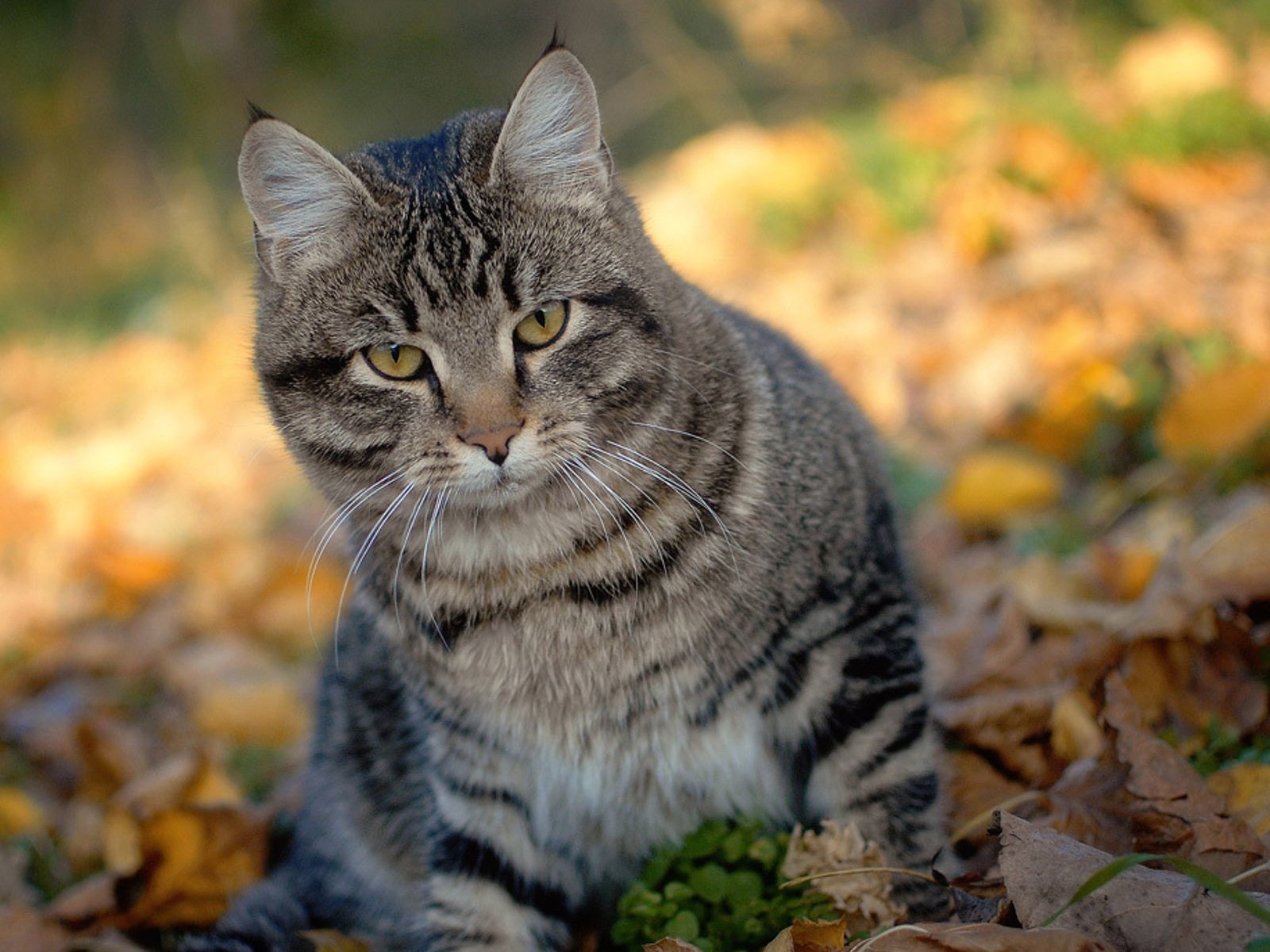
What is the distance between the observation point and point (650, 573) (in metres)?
1.92

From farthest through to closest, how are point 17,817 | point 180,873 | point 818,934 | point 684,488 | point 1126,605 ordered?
point 17,817
point 1126,605
point 180,873
point 684,488
point 818,934

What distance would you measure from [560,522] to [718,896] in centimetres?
64

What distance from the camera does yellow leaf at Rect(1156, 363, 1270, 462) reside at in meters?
2.70

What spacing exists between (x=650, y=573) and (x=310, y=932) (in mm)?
923

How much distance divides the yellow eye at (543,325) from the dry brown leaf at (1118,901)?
39.0 inches

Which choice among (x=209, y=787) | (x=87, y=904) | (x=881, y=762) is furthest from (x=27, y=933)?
(x=881, y=762)

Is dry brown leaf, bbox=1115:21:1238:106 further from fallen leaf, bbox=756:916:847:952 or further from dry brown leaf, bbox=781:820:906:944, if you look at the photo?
fallen leaf, bbox=756:916:847:952

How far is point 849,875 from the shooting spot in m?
1.73

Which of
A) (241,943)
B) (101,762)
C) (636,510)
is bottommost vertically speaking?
(241,943)

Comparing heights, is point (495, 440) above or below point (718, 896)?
above

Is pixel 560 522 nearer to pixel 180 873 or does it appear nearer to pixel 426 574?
pixel 426 574

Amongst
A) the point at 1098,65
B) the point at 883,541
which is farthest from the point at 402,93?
the point at 883,541

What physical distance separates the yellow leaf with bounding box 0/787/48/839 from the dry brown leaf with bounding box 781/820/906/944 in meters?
1.84

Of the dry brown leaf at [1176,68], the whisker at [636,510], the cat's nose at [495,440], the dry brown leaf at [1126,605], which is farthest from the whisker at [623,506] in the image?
the dry brown leaf at [1176,68]
